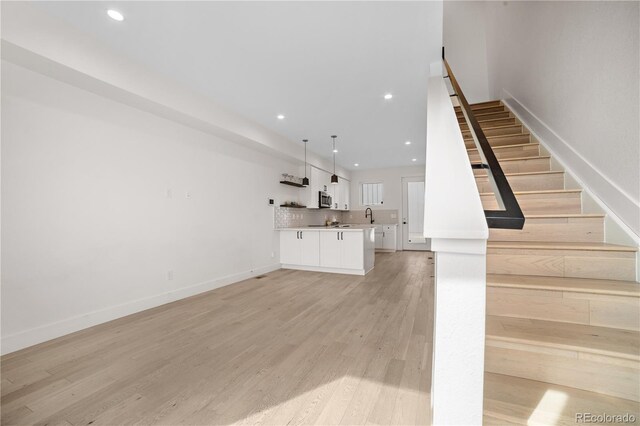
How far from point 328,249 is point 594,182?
150 inches

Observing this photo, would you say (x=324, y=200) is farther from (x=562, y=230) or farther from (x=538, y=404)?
(x=538, y=404)

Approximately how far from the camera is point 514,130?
10.5 ft

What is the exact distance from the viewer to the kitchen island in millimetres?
4867

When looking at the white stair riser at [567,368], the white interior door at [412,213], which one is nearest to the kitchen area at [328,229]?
the white interior door at [412,213]

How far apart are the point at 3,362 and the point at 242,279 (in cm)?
279

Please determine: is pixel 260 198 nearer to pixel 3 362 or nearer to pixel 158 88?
pixel 158 88

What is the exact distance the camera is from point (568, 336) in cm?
123

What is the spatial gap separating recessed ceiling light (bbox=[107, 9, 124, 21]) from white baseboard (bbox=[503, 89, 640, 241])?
3884mm

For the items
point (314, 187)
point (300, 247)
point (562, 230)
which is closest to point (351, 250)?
point (300, 247)

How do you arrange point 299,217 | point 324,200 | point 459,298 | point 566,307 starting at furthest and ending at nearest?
point 324,200 < point 299,217 < point 566,307 < point 459,298

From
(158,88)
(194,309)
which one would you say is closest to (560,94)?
(158,88)

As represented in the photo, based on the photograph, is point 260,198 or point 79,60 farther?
point 260,198

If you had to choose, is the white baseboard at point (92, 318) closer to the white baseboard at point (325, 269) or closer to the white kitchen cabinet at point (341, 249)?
the white baseboard at point (325, 269)

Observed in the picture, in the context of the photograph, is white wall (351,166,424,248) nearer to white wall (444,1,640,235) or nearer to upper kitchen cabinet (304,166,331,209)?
upper kitchen cabinet (304,166,331,209)
